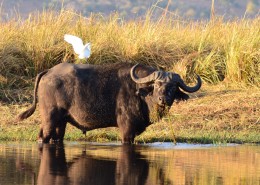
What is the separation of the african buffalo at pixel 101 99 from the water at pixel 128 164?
40 cm

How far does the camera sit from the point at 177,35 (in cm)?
2200

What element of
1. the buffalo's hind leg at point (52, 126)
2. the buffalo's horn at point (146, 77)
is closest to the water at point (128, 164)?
the buffalo's hind leg at point (52, 126)

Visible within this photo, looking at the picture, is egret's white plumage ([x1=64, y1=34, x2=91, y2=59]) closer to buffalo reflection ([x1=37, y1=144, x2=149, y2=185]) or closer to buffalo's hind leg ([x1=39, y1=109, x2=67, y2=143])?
buffalo's hind leg ([x1=39, y1=109, x2=67, y2=143])

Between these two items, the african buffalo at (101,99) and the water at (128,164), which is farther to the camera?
the african buffalo at (101,99)

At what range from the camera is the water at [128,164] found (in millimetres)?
10852

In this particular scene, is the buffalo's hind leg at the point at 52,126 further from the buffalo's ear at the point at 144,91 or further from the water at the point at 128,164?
the buffalo's ear at the point at 144,91

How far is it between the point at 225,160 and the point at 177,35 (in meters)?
9.48

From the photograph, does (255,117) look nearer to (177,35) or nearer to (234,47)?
(234,47)

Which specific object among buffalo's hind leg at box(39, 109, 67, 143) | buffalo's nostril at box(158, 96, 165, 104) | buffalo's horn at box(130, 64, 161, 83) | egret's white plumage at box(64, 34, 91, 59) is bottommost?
buffalo's hind leg at box(39, 109, 67, 143)

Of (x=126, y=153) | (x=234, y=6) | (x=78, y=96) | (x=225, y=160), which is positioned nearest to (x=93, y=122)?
(x=78, y=96)

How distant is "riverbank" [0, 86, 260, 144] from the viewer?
15400 mm

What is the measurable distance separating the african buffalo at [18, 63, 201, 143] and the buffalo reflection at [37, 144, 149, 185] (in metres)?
1.22

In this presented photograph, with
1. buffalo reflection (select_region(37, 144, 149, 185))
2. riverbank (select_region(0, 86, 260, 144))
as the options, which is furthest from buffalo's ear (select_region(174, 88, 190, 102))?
buffalo reflection (select_region(37, 144, 149, 185))

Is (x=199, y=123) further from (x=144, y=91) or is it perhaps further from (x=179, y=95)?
(x=144, y=91)
